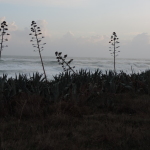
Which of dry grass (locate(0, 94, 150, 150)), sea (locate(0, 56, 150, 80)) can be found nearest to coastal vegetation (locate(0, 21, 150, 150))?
dry grass (locate(0, 94, 150, 150))

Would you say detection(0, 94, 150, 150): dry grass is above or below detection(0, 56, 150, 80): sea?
below

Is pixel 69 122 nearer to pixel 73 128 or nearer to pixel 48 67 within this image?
pixel 73 128

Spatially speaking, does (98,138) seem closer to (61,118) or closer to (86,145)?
(86,145)

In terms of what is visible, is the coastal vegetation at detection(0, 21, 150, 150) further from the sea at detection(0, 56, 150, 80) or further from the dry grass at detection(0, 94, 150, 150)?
the sea at detection(0, 56, 150, 80)

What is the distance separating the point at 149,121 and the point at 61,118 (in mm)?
1801

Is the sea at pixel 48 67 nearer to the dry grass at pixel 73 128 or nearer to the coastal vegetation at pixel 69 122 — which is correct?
the coastal vegetation at pixel 69 122

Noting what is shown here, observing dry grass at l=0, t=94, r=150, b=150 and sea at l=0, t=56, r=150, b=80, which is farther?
sea at l=0, t=56, r=150, b=80

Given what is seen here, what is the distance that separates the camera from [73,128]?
435 centimetres

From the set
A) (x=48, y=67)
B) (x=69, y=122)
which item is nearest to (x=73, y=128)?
(x=69, y=122)

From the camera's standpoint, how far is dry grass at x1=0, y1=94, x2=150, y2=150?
354cm

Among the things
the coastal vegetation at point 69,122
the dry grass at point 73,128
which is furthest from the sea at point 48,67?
the dry grass at point 73,128

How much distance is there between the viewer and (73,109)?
5473 millimetres

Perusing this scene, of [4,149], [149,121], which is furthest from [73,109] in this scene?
[4,149]

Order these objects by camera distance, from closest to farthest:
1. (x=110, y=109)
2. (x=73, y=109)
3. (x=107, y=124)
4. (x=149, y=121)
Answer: (x=107, y=124) → (x=149, y=121) → (x=73, y=109) → (x=110, y=109)
